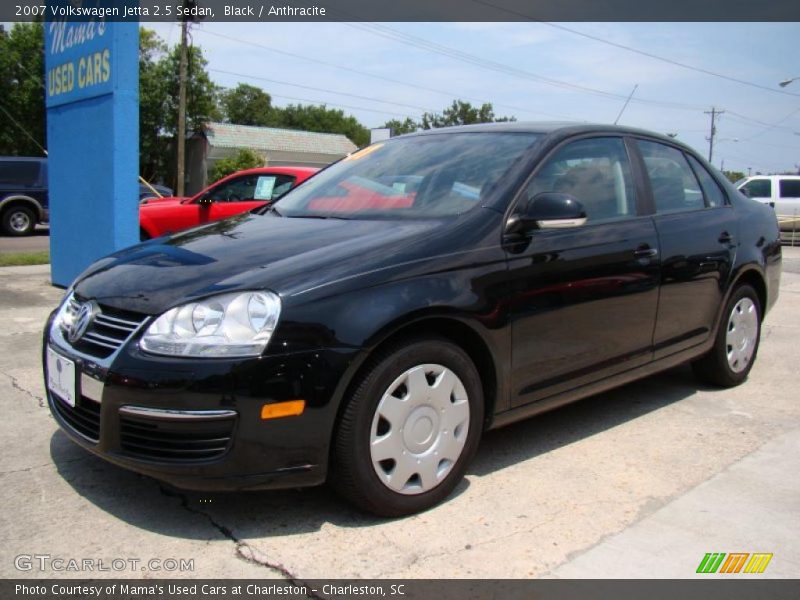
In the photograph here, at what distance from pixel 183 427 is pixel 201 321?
0.37 m

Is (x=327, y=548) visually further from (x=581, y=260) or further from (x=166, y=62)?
(x=166, y=62)

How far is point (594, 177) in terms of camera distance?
150 inches

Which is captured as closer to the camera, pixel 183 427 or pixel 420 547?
pixel 183 427

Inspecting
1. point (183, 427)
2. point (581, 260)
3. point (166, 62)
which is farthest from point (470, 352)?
point (166, 62)

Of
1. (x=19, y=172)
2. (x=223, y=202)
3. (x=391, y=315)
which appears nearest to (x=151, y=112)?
(x=19, y=172)

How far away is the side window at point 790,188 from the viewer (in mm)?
20078

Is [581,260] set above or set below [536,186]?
below

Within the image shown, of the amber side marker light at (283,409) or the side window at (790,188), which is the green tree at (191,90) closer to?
the side window at (790,188)

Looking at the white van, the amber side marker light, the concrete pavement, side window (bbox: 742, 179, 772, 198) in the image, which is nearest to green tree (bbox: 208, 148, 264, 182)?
the concrete pavement

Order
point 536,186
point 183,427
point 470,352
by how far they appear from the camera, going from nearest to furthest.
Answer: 1. point 183,427
2. point 470,352
3. point 536,186

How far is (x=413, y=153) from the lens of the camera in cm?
392

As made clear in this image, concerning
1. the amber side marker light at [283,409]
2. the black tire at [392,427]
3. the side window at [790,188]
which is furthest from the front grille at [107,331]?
the side window at [790,188]

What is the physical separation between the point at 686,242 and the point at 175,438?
2.96 meters

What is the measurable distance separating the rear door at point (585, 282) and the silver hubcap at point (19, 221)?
16206 mm
